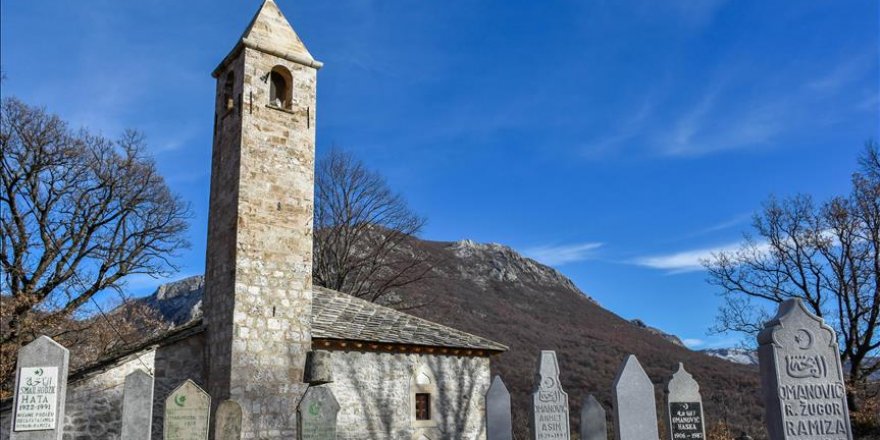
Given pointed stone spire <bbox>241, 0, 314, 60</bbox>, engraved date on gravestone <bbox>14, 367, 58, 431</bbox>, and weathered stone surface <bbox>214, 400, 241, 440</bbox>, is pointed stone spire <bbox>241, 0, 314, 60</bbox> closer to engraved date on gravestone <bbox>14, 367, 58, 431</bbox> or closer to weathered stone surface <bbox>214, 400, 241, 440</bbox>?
weathered stone surface <bbox>214, 400, 241, 440</bbox>

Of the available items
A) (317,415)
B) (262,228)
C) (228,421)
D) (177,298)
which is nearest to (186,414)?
(228,421)

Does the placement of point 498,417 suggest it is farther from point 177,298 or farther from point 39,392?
point 177,298

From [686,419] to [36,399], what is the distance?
10625 millimetres

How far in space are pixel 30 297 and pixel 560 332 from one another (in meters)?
45.0

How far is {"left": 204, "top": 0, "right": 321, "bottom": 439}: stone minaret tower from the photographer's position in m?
13.4

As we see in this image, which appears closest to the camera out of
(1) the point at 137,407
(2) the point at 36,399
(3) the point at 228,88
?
(2) the point at 36,399

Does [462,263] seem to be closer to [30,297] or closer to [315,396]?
[30,297]

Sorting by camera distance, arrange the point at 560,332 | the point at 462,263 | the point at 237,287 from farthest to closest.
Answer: the point at 462,263
the point at 560,332
the point at 237,287

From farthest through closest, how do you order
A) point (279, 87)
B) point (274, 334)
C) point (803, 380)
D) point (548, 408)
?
point (279, 87) < point (274, 334) < point (548, 408) < point (803, 380)

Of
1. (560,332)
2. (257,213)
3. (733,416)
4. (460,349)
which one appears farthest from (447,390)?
(560,332)

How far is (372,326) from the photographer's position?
52.3 ft

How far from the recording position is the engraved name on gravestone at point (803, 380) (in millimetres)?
8227

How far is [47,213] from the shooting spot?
21578 mm

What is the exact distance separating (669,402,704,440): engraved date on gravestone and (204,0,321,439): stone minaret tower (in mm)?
7259
